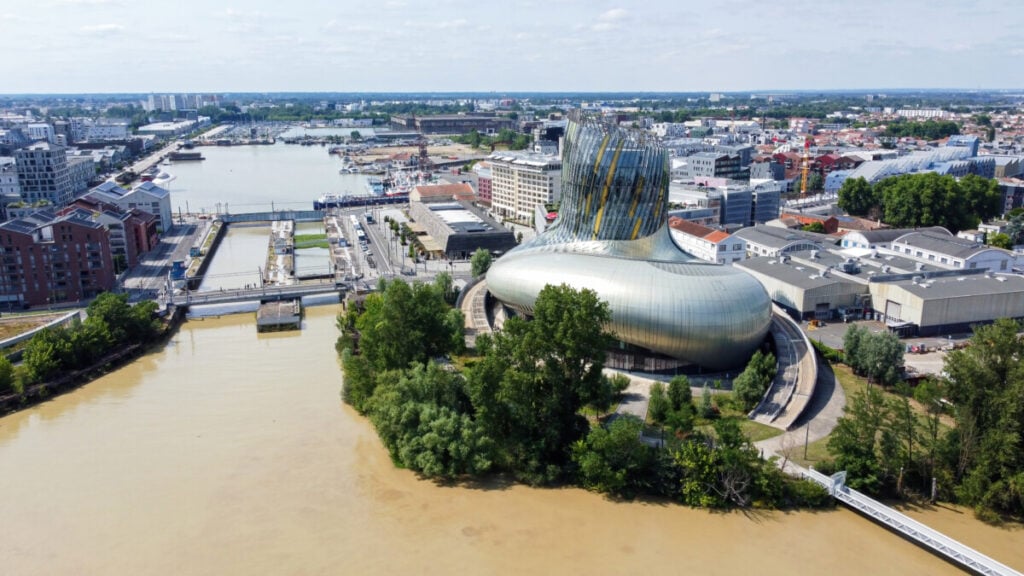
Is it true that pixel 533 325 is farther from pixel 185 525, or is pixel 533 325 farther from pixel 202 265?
pixel 202 265

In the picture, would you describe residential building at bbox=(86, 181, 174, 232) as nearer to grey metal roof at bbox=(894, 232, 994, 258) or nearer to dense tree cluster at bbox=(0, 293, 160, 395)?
dense tree cluster at bbox=(0, 293, 160, 395)

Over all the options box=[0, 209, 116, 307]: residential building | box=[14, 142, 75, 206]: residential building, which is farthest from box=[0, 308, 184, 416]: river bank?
box=[14, 142, 75, 206]: residential building

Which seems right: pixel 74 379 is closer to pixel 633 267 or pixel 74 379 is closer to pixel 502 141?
pixel 633 267

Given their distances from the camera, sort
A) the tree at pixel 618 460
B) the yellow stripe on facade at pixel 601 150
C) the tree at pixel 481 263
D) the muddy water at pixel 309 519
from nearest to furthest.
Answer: the muddy water at pixel 309 519, the tree at pixel 618 460, the yellow stripe on facade at pixel 601 150, the tree at pixel 481 263

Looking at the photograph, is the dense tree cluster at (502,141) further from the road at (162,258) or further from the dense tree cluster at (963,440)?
the dense tree cluster at (963,440)

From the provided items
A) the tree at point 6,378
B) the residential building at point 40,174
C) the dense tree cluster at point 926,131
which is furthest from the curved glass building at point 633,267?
the dense tree cluster at point 926,131

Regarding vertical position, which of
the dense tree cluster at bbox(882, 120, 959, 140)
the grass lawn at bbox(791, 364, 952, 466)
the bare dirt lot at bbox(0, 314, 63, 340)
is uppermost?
the dense tree cluster at bbox(882, 120, 959, 140)

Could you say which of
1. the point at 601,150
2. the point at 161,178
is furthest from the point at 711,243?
the point at 161,178
